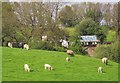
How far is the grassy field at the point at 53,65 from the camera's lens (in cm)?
1195

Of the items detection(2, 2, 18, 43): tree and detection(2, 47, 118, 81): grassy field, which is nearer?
detection(2, 47, 118, 81): grassy field

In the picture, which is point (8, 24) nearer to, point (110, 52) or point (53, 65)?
point (110, 52)

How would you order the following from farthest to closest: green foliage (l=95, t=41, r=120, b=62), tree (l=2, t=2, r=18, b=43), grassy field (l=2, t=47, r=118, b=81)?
tree (l=2, t=2, r=18, b=43), green foliage (l=95, t=41, r=120, b=62), grassy field (l=2, t=47, r=118, b=81)

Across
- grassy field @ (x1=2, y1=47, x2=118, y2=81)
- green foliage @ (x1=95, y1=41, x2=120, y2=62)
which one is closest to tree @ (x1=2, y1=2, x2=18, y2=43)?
green foliage @ (x1=95, y1=41, x2=120, y2=62)

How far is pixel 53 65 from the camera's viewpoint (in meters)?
14.1

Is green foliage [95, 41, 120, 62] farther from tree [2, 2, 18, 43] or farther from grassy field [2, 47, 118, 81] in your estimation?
tree [2, 2, 18, 43]

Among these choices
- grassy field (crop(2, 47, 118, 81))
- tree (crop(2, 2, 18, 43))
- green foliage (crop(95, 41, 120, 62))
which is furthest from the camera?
tree (crop(2, 2, 18, 43))

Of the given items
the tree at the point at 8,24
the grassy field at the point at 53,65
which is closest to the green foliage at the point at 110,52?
the grassy field at the point at 53,65

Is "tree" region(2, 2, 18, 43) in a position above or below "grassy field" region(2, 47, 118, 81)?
above

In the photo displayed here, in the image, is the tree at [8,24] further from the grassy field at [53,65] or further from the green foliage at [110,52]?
the grassy field at [53,65]

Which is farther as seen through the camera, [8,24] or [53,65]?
[8,24]

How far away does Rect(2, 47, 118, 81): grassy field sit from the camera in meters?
11.9

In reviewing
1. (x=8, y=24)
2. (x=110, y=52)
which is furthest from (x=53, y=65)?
(x=8, y=24)

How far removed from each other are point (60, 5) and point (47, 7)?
189 cm
